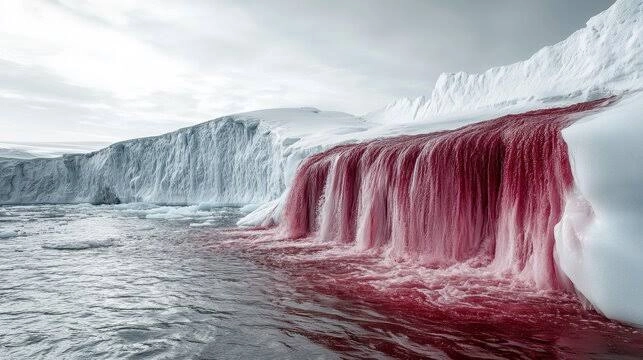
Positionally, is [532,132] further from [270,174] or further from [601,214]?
[270,174]

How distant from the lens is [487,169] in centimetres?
673

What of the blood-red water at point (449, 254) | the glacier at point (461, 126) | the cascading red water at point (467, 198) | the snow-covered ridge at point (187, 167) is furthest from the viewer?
the snow-covered ridge at point (187, 167)

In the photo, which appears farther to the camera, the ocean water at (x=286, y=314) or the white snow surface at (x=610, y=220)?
the white snow surface at (x=610, y=220)

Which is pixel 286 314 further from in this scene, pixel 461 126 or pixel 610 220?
pixel 461 126

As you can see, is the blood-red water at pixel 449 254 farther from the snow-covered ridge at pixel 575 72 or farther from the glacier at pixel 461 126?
the snow-covered ridge at pixel 575 72

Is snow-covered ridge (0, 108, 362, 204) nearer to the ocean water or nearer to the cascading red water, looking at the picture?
the cascading red water

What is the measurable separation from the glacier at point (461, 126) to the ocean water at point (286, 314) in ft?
2.25

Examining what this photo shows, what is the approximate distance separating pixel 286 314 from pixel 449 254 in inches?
137

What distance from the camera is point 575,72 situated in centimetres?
2123

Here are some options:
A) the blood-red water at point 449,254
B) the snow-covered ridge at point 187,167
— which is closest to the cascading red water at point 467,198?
the blood-red water at point 449,254

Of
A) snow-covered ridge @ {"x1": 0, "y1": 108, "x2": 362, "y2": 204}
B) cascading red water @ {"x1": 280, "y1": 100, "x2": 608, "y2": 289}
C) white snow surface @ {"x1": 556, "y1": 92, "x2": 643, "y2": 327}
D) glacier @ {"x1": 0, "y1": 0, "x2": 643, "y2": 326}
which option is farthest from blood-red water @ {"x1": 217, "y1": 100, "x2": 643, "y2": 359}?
snow-covered ridge @ {"x1": 0, "y1": 108, "x2": 362, "y2": 204}

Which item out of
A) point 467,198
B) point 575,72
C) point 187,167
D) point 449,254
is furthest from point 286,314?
point 187,167

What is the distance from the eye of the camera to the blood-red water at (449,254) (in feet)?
11.3

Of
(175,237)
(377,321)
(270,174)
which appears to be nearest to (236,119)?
(270,174)
